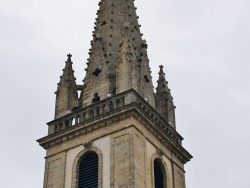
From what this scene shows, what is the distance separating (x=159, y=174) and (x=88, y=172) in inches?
151

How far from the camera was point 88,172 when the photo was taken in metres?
33.2

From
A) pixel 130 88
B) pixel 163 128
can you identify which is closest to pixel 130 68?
pixel 130 88

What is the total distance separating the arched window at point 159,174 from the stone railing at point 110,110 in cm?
189

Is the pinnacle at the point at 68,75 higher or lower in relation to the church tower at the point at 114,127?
higher

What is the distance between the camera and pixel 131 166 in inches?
1239

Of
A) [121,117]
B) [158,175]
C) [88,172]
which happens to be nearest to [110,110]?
[121,117]

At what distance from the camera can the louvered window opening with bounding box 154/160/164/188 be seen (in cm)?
3378

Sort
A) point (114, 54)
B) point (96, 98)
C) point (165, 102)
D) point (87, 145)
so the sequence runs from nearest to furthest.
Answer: point (87, 145)
point (96, 98)
point (114, 54)
point (165, 102)

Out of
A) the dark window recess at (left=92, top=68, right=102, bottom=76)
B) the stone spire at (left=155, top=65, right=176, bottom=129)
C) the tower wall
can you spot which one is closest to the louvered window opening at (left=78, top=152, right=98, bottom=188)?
the tower wall

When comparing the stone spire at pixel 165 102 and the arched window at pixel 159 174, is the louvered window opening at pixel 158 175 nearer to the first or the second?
the arched window at pixel 159 174

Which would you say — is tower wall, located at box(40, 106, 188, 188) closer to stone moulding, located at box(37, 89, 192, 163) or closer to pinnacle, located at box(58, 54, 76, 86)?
stone moulding, located at box(37, 89, 192, 163)

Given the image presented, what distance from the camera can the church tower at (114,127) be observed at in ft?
107

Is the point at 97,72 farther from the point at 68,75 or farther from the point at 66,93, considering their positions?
the point at 66,93

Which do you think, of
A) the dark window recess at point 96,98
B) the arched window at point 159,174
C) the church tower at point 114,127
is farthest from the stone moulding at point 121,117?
the arched window at point 159,174
